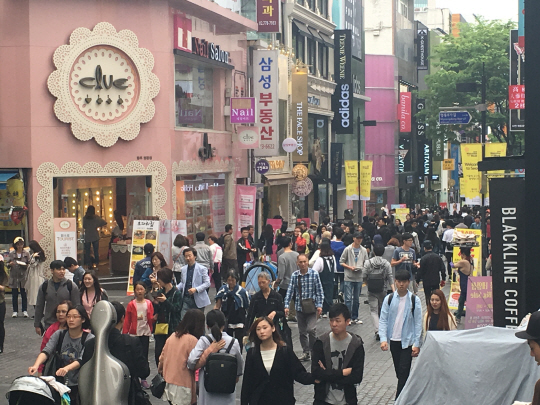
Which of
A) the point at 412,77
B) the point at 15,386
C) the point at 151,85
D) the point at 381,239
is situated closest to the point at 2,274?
the point at 15,386

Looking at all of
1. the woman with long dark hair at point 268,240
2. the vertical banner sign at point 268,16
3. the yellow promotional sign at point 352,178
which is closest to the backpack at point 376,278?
the woman with long dark hair at point 268,240

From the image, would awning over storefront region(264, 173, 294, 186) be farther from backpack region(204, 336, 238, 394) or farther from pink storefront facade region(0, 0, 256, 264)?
backpack region(204, 336, 238, 394)

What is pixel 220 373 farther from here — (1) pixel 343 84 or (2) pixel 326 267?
(1) pixel 343 84

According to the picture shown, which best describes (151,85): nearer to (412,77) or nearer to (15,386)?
(15,386)

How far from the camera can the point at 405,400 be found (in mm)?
7953

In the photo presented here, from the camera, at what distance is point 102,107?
2341 cm

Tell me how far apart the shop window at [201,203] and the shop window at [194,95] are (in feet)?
5.51

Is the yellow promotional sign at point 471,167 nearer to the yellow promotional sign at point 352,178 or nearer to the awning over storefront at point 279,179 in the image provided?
the yellow promotional sign at point 352,178

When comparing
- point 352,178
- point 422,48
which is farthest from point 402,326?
point 422,48

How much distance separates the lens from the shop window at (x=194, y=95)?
84.1 feet

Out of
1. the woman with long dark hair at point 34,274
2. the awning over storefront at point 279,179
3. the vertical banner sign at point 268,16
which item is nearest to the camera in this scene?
the woman with long dark hair at point 34,274

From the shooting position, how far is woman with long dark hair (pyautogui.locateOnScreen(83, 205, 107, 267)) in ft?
77.2

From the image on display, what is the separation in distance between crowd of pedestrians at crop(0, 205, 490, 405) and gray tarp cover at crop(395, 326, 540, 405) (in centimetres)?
58

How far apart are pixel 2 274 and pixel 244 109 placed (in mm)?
14260
